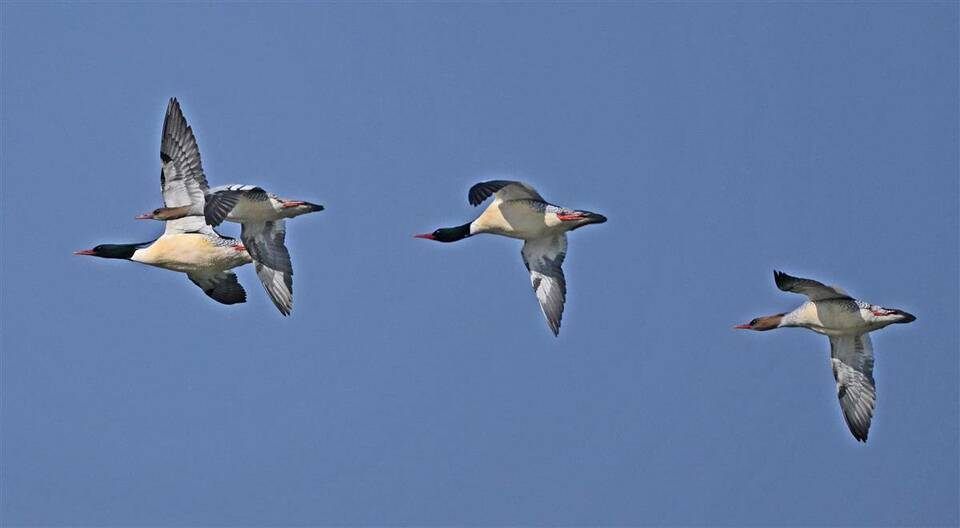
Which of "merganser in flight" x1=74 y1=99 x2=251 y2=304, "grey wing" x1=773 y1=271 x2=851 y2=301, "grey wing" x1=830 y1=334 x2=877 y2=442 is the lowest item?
"grey wing" x1=830 y1=334 x2=877 y2=442

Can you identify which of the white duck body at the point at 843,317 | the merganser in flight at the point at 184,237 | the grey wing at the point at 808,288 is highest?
the merganser in flight at the point at 184,237

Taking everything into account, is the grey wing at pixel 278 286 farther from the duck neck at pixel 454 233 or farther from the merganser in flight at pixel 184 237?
the duck neck at pixel 454 233

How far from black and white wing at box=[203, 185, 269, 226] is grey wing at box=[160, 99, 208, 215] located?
5.15ft

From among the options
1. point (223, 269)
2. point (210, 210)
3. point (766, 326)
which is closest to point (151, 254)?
point (223, 269)

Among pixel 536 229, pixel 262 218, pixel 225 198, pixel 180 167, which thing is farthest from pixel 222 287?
pixel 536 229

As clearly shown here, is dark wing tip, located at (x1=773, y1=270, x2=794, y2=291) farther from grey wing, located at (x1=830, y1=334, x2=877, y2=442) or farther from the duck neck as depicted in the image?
the duck neck

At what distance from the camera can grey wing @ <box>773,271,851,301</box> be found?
2756cm

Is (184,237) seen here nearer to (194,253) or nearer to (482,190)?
(194,253)

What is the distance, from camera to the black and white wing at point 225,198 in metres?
27.0

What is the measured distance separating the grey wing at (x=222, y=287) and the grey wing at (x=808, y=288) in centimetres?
904

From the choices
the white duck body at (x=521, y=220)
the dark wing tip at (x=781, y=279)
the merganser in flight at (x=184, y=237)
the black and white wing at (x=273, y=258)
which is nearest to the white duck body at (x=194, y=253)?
the merganser in flight at (x=184, y=237)

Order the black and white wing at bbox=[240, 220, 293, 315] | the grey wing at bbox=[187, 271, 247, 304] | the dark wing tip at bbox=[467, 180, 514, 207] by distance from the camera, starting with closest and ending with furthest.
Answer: the dark wing tip at bbox=[467, 180, 514, 207] → the black and white wing at bbox=[240, 220, 293, 315] → the grey wing at bbox=[187, 271, 247, 304]

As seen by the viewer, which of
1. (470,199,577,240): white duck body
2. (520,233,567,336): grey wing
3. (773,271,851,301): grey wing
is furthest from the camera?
(520,233,567,336): grey wing

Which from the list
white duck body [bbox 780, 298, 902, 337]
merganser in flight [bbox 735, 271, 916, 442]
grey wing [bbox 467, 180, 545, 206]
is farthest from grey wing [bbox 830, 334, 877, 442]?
grey wing [bbox 467, 180, 545, 206]
